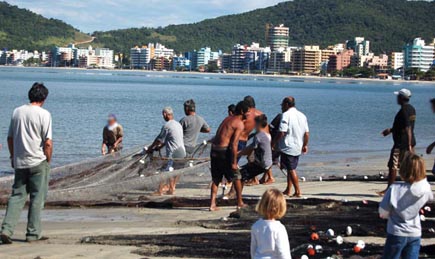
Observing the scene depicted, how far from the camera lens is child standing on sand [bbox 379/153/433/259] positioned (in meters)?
7.04

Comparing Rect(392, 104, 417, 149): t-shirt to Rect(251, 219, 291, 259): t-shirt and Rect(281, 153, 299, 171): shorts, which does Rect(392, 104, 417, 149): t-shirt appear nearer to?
Rect(281, 153, 299, 171): shorts

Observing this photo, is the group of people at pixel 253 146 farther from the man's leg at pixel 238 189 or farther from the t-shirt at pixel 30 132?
the t-shirt at pixel 30 132

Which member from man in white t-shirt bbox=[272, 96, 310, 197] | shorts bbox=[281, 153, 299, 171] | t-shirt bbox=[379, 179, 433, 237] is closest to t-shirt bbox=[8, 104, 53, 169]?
t-shirt bbox=[379, 179, 433, 237]

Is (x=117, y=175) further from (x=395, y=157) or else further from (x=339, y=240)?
(x=339, y=240)

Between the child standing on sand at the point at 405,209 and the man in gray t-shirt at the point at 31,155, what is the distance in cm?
406

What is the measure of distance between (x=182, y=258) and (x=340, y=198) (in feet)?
19.6

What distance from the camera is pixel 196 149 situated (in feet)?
50.8

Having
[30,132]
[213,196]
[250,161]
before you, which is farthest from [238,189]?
[30,132]

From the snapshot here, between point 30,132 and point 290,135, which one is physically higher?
point 30,132

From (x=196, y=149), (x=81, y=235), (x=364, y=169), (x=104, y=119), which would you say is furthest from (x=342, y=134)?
(x=81, y=235)

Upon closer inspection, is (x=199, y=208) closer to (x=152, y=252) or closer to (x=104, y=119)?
(x=152, y=252)

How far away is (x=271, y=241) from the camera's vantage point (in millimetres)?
6578

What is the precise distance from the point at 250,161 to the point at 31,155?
4968mm

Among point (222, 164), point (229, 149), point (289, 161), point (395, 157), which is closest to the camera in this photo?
point (229, 149)
